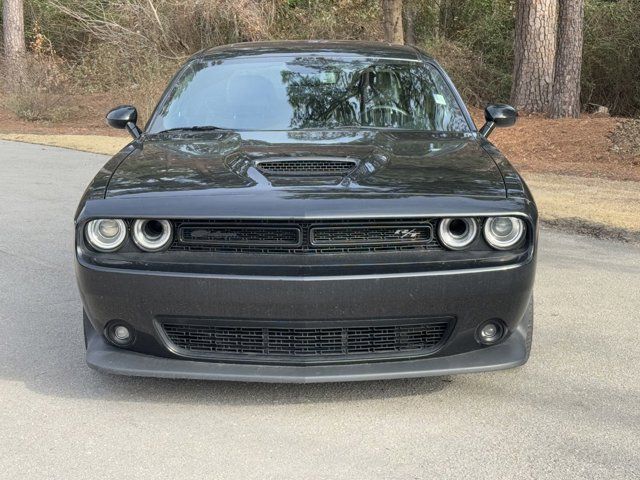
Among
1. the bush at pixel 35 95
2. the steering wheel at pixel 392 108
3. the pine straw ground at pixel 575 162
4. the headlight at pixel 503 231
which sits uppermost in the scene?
the steering wheel at pixel 392 108

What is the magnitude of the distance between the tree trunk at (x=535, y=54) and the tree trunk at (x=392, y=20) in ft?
10.4

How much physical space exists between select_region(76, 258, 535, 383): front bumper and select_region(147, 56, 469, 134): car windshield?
157 centimetres

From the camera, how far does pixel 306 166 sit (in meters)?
3.96

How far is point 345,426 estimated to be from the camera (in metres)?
3.62

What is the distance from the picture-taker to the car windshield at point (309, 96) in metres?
4.95

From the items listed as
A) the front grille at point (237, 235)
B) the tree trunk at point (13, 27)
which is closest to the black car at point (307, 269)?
the front grille at point (237, 235)

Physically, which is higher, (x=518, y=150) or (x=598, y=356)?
(x=598, y=356)

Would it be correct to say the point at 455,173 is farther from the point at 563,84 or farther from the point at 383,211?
the point at 563,84

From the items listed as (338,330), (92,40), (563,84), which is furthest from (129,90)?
(338,330)

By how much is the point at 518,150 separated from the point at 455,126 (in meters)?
8.63

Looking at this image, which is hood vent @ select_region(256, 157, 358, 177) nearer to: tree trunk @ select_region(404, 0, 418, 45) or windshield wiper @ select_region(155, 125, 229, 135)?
windshield wiper @ select_region(155, 125, 229, 135)

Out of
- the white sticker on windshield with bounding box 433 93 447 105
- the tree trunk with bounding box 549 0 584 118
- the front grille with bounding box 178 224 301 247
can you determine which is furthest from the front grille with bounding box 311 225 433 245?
the tree trunk with bounding box 549 0 584 118

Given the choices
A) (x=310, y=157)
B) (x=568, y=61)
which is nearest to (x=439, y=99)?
(x=310, y=157)

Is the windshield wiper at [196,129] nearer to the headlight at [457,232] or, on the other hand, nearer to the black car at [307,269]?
the black car at [307,269]
